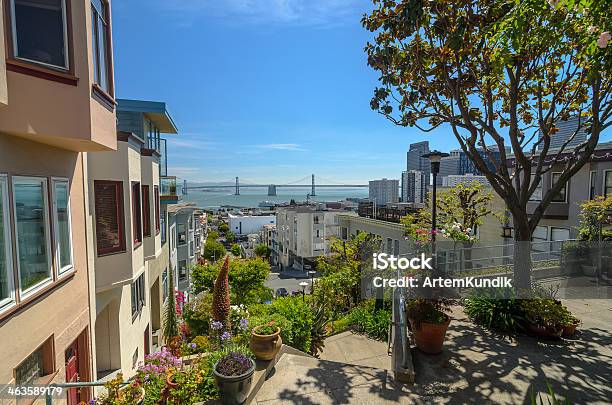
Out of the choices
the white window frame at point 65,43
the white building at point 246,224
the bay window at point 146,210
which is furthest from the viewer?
the white building at point 246,224

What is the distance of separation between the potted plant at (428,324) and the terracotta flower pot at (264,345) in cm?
272

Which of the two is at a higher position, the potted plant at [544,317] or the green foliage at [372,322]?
the potted plant at [544,317]

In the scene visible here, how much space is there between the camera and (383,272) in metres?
9.19

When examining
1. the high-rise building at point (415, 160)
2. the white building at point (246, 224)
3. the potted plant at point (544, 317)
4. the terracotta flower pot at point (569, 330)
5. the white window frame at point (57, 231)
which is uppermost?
the high-rise building at point (415, 160)

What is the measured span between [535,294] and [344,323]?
492 cm

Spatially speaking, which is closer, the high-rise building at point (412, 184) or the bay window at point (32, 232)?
the bay window at point (32, 232)

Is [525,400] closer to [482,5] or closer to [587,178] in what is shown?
[482,5]

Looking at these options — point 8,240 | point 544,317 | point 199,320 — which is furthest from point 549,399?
point 199,320

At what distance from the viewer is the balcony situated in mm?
11953

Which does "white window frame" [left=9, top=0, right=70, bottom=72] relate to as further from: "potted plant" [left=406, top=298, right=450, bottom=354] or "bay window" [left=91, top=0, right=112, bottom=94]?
"potted plant" [left=406, top=298, right=450, bottom=354]

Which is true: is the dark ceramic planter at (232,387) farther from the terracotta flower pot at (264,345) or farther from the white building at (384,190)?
the white building at (384,190)

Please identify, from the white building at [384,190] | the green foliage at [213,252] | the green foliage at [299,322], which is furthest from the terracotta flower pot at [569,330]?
the white building at [384,190]

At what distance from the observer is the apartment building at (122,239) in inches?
251

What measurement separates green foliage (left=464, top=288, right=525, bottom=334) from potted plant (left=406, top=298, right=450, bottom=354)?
205 cm
